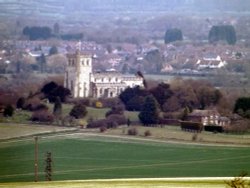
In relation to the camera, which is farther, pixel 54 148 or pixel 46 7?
pixel 46 7

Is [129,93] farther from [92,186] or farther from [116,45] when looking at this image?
[92,186]

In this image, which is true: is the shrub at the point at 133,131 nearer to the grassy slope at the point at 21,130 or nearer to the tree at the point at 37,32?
the grassy slope at the point at 21,130

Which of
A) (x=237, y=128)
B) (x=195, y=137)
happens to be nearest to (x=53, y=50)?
(x=237, y=128)

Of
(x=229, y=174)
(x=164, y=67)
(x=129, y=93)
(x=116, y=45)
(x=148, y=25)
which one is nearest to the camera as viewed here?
(x=229, y=174)

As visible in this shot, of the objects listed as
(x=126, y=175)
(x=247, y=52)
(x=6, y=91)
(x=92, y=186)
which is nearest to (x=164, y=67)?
(x=247, y=52)

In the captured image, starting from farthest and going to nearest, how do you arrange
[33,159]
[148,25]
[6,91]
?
1. [148,25]
2. [6,91]
3. [33,159]

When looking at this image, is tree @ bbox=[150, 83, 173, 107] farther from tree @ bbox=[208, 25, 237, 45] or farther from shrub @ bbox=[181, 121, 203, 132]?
tree @ bbox=[208, 25, 237, 45]

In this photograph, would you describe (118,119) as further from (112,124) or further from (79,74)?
(79,74)
